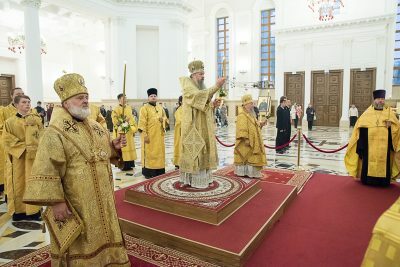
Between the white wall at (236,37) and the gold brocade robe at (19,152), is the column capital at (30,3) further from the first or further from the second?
the white wall at (236,37)

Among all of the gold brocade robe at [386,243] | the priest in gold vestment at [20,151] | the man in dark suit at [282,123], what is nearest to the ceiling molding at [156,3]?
the man in dark suit at [282,123]

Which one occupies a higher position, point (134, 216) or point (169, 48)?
point (169, 48)

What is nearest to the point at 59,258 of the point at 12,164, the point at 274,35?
the point at 12,164

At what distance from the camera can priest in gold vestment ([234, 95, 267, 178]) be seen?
5.52m

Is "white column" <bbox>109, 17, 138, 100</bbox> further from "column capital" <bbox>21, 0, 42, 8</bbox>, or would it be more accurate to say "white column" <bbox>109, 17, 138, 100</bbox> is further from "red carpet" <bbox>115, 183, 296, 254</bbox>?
"red carpet" <bbox>115, 183, 296, 254</bbox>

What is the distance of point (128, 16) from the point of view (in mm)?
14695

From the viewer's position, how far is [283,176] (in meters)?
6.09

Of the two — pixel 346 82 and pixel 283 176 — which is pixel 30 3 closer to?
pixel 283 176

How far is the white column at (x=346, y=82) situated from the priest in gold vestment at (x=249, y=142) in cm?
1406

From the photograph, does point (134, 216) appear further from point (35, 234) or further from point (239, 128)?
point (239, 128)

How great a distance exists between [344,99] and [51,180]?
18444 millimetres

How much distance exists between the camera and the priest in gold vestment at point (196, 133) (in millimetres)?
4133

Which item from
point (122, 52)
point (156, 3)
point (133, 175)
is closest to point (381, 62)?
point (156, 3)

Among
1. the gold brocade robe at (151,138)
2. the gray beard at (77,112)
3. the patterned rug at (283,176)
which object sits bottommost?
the patterned rug at (283,176)
